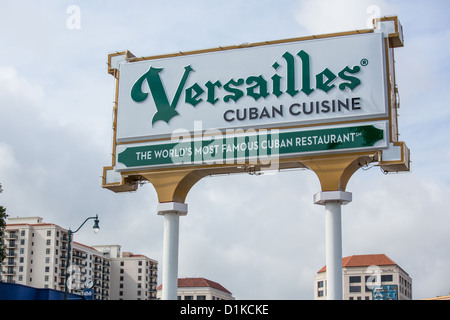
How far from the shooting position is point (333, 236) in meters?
21.8

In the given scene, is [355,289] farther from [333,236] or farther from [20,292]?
[333,236]

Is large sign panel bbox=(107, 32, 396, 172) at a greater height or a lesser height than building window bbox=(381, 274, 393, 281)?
lesser

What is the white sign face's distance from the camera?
2275cm

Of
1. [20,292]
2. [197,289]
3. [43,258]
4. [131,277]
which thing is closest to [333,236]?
[20,292]

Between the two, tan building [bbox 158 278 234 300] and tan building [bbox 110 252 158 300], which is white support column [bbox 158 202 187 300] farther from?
tan building [bbox 110 252 158 300]

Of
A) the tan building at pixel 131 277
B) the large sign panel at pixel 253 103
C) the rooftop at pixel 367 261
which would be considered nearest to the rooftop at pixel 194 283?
the tan building at pixel 131 277

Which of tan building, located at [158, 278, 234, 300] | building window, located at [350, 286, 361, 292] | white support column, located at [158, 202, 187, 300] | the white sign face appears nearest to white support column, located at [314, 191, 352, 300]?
the white sign face

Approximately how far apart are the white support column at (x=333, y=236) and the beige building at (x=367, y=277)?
13885cm

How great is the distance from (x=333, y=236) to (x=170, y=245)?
19.5 ft

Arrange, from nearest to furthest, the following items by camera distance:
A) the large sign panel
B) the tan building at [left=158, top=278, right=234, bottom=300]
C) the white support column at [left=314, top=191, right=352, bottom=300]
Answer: the white support column at [left=314, top=191, right=352, bottom=300] < the large sign panel < the tan building at [left=158, top=278, right=234, bottom=300]

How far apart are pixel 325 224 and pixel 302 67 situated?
18.4 feet

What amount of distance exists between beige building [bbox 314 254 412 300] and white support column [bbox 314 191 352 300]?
139 metres

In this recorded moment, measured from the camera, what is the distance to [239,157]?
2355 centimetres
